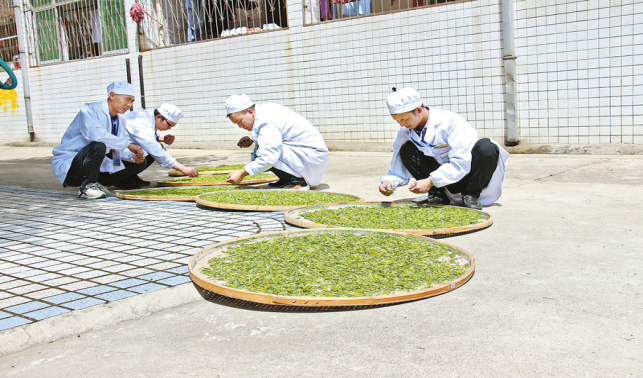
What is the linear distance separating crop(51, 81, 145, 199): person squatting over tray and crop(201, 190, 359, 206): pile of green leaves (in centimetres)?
95

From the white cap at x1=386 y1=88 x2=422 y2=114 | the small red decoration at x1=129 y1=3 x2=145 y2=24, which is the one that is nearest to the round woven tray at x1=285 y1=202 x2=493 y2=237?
the white cap at x1=386 y1=88 x2=422 y2=114

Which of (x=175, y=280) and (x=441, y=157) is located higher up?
(x=441, y=157)

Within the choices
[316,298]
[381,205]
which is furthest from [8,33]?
[316,298]

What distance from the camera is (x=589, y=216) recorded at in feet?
9.87

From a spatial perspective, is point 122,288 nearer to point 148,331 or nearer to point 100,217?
point 148,331

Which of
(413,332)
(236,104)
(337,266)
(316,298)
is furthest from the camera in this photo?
(236,104)

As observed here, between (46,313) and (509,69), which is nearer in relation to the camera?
(46,313)

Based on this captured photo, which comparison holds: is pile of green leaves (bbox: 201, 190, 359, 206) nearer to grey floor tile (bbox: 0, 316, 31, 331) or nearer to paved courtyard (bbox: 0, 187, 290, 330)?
paved courtyard (bbox: 0, 187, 290, 330)

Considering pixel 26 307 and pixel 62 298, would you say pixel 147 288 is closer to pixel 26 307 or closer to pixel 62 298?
pixel 62 298

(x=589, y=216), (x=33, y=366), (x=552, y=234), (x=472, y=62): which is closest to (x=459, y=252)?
(x=552, y=234)

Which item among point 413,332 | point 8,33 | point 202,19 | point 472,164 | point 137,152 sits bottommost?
point 413,332

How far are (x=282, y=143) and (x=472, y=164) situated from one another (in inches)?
62.3

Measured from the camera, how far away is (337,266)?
2113 millimetres

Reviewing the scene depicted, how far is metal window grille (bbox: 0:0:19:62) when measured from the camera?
11.7 meters
